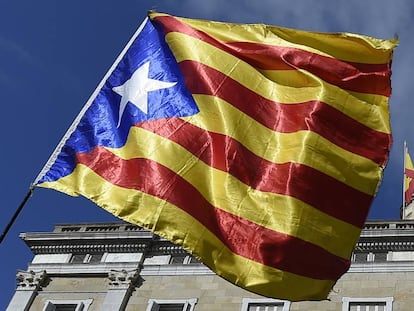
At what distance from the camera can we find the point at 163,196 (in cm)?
1512

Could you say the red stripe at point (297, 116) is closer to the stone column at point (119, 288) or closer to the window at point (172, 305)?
the window at point (172, 305)

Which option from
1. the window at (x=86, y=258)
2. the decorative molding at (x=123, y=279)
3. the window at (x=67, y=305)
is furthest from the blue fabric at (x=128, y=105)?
the window at (x=86, y=258)

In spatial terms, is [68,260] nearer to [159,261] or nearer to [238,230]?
[159,261]

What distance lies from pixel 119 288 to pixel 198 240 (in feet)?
61.5

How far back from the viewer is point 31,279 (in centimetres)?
3428

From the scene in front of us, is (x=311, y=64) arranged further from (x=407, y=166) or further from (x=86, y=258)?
(x=407, y=166)

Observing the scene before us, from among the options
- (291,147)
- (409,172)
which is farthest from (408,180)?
(291,147)

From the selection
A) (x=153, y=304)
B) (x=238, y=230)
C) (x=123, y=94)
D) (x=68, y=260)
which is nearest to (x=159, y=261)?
(x=153, y=304)

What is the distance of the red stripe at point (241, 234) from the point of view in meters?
14.4

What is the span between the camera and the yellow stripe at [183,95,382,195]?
1571 cm

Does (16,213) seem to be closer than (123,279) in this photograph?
Yes

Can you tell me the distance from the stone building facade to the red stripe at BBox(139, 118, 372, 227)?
45.8 feet

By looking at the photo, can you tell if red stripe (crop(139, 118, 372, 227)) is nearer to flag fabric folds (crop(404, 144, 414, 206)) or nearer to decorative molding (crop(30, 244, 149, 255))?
decorative molding (crop(30, 244, 149, 255))

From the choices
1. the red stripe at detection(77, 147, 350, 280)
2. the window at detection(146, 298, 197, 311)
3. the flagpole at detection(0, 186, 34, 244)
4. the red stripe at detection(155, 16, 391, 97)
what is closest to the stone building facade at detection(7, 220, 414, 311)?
the window at detection(146, 298, 197, 311)
